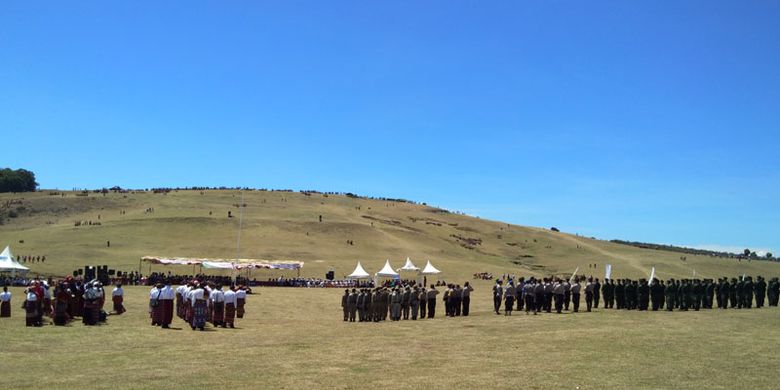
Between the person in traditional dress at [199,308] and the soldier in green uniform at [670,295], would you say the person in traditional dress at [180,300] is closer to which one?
the person in traditional dress at [199,308]

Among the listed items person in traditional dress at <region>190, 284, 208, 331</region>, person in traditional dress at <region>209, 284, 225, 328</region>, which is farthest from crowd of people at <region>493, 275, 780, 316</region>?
person in traditional dress at <region>190, 284, 208, 331</region>

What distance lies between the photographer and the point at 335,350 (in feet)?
57.2

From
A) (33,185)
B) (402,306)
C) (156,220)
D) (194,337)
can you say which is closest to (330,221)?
(156,220)

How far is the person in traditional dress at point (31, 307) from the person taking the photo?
72.3 ft

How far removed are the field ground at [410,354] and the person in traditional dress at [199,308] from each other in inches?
32.5

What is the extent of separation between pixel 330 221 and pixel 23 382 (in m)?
75.8

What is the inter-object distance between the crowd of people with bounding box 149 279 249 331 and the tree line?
123938 mm

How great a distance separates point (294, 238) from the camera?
2987 inches

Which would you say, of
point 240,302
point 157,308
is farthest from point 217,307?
point 240,302

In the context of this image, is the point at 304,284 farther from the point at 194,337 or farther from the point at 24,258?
the point at 194,337

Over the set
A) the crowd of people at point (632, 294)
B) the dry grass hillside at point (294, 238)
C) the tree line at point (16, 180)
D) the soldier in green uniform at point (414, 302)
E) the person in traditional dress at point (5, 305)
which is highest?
the tree line at point (16, 180)

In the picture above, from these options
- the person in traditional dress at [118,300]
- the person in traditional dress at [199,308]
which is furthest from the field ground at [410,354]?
the person in traditional dress at [118,300]

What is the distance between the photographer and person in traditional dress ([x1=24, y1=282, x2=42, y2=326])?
22.0 metres

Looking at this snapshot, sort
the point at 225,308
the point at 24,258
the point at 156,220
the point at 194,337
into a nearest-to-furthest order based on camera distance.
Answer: the point at 194,337 → the point at 225,308 → the point at 24,258 → the point at 156,220
